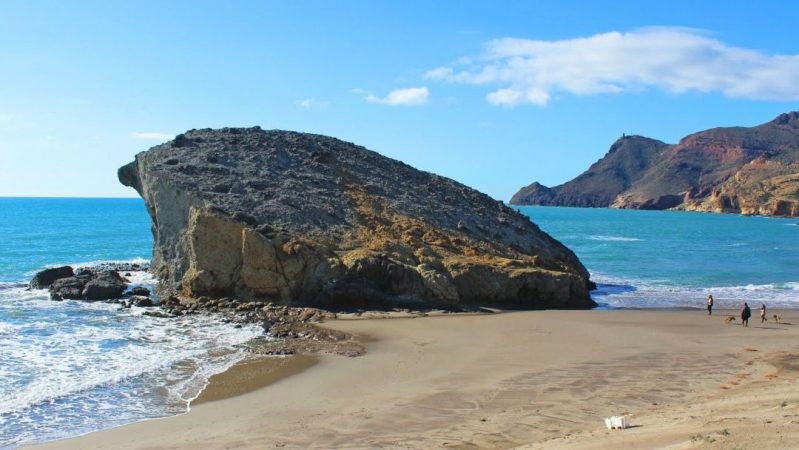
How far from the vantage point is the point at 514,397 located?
48.4ft

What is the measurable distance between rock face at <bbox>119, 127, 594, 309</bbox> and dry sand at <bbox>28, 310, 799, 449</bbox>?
450 centimetres

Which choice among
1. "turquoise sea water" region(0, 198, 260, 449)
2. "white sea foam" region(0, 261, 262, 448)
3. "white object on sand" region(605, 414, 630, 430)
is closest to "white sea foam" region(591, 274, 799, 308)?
"white sea foam" region(0, 261, 262, 448)

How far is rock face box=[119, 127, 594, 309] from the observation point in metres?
27.9

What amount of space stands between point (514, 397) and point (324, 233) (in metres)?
17.3

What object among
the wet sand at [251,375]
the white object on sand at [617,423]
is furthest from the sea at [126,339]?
the white object on sand at [617,423]

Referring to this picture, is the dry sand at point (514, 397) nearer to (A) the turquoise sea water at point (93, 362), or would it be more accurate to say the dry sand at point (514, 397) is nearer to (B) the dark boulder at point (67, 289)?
(A) the turquoise sea water at point (93, 362)

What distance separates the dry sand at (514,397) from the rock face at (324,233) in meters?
4.50

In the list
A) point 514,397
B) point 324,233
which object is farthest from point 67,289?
point 514,397

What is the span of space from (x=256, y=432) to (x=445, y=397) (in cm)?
426

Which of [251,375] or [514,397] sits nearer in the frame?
[514,397]

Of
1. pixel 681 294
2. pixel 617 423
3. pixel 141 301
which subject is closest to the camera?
pixel 617 423

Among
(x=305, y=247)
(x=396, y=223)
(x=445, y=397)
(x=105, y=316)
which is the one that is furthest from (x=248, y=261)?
(x=445, y=397)

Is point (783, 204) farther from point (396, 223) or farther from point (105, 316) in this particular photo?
point (105, 316)

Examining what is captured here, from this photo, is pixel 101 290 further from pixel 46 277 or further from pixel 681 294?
pixel 681 294
